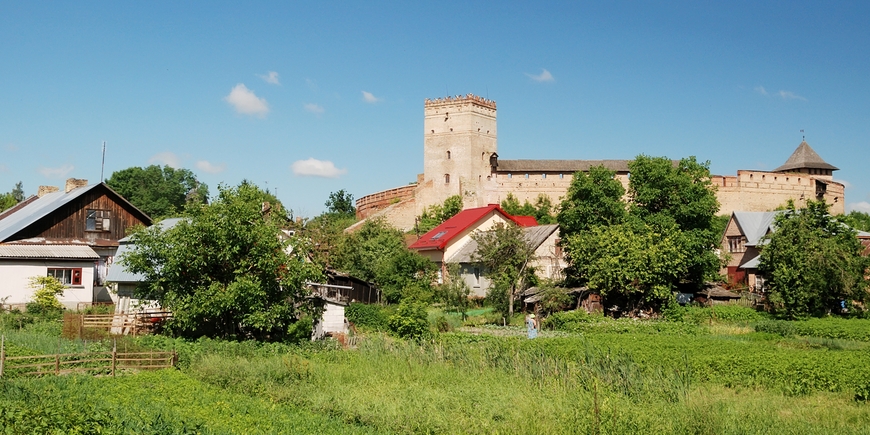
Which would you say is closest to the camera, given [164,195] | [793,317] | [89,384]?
[89,384]

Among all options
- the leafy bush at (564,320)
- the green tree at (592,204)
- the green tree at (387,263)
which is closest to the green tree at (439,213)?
the green tree at (387,263)

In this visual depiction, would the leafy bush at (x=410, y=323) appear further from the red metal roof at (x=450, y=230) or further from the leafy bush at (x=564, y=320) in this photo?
the red metal roof at (x=450, y=230)

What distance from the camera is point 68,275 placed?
115 ft

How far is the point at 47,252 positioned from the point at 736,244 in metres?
34.1

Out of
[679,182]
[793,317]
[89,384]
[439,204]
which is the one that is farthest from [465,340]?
[439,204]

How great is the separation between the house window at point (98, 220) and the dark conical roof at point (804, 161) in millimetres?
58031

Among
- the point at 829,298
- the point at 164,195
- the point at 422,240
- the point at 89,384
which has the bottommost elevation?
the point at 89,384

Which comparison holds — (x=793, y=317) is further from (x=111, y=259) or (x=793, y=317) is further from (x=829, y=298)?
(x=111, y=259)

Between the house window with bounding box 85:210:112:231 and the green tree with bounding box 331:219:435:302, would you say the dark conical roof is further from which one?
the house window with bounding box 85:210:112:231

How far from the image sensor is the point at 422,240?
158ft

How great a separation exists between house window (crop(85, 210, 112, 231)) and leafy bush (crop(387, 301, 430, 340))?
63.9 ft

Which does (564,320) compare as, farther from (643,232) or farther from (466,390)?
(466,390)

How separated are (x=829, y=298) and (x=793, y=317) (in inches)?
58.5

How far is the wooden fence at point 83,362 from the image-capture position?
1881cm
